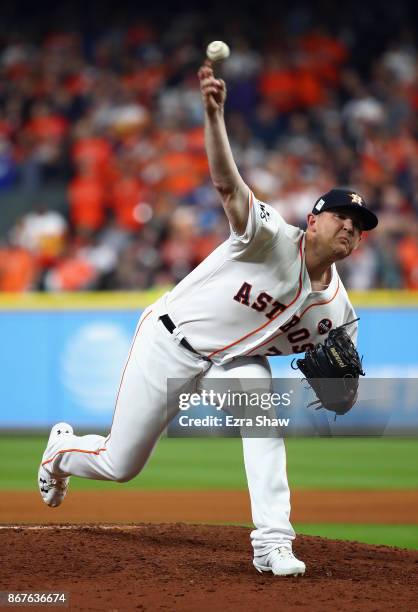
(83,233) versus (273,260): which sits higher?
(83,233)

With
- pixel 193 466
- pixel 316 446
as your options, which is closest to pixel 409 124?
pixel 316 446

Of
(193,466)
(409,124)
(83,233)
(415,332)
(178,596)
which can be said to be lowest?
(178,596)

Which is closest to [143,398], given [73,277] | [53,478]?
[53,478]

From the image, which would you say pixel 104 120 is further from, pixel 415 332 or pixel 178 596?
pixel 178 596

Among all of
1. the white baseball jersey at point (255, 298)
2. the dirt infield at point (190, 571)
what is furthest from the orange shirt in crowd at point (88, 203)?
the white baseball jersey at point (255, 298)

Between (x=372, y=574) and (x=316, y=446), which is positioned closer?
(x=372, y=574)

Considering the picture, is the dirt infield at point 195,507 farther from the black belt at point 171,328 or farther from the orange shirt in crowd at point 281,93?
the orange shirt in crowd at point 281,93
